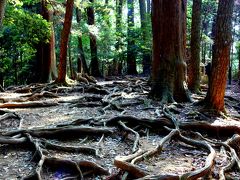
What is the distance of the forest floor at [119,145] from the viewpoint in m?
5.11

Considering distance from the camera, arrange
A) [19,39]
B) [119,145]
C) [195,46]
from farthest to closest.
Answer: [19,39]
[195,46]
[119,145]

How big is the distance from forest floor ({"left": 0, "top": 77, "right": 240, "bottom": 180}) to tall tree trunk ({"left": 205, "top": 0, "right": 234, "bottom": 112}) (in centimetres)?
43

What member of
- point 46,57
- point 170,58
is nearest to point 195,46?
point 170,58

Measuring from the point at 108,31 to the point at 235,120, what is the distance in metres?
17.4

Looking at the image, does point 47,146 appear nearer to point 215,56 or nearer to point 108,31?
point 215,56

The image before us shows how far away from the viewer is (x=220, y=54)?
8742mm

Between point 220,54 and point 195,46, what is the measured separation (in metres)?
6.14

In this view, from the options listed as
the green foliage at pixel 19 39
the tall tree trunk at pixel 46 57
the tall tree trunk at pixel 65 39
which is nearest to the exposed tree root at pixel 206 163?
the green foliage at pixel 19 39

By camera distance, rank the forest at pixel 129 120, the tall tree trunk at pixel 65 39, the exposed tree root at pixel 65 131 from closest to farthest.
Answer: the forest at pixel 129 120 → the exposed tree root at pixel 65 131 → the tall tree trunk at pixel 65 39

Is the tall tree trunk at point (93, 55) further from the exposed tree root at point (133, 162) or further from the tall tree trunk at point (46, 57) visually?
the exposed tree root at point (133, 162)

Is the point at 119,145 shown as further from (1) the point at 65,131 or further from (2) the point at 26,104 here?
(2) the point at 26,104

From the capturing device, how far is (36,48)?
18.1m

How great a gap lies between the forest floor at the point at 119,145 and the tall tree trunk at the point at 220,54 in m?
0.43

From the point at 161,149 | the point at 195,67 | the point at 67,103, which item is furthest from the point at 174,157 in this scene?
the point at 195,67
